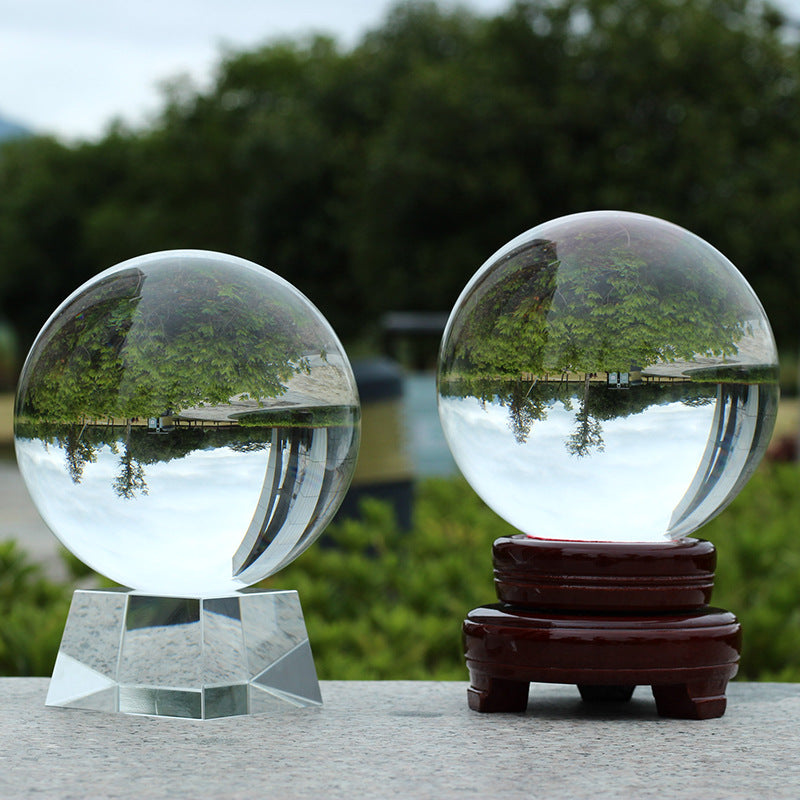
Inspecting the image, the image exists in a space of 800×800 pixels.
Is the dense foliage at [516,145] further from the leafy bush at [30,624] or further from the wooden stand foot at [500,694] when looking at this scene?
the wooden stand foot at [500,694]

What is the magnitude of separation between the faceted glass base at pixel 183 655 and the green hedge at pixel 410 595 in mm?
1038

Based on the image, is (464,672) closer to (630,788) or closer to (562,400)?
(562,400)

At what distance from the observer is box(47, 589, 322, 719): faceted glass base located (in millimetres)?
3133

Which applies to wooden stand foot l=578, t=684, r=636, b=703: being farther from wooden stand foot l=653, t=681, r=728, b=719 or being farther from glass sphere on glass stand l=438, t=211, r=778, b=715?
glass sphere on glass stand l=438, t=211, r=778, b=715

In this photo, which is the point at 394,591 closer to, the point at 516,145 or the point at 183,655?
the point at 183,655

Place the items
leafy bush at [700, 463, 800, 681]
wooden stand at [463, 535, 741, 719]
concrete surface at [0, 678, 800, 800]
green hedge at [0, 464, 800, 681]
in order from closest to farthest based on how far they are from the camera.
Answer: concrete surface at [0, 678, 800, 800] → wooden stand at [463, 535, 741, 719] → green hedge at [0, 464, 800, 681] → leafy bush at [700, 463, 800, 681]

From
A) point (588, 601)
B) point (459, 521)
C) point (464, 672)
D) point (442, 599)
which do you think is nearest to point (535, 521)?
point (588, 601)

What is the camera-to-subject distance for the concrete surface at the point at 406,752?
2465 mm

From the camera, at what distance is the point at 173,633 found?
315 centimetres

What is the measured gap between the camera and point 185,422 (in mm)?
2932

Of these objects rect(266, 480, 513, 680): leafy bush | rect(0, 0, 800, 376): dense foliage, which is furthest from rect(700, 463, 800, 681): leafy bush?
rect(0, 0, 800, 376): dense foliage

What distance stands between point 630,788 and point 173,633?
4.07 feet

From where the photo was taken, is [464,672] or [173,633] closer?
[173,633]

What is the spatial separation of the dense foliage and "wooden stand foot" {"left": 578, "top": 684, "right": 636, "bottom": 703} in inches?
941
